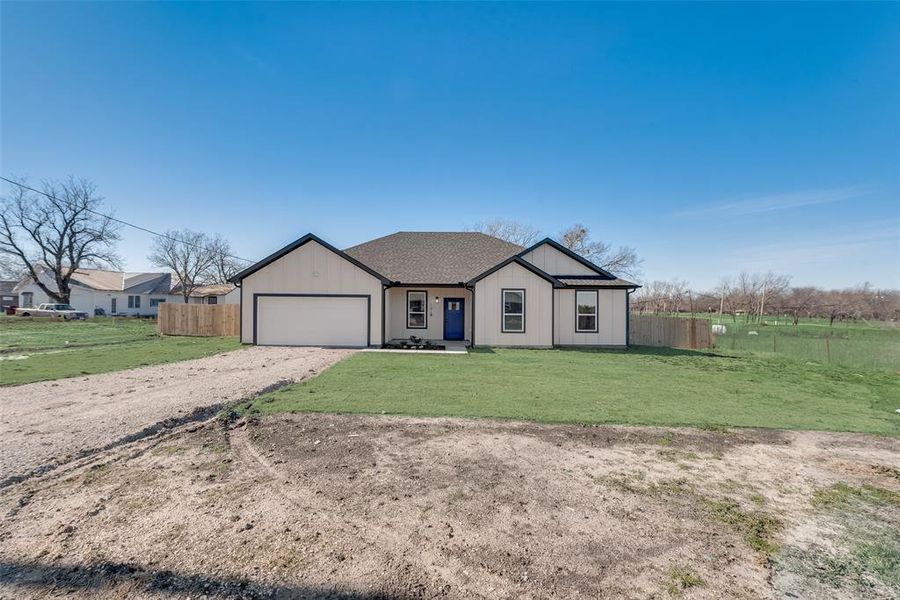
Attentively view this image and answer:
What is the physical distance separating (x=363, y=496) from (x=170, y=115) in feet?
52.7

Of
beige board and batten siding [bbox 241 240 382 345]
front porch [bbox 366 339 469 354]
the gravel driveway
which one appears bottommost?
the gravel driveway

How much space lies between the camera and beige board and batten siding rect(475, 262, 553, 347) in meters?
15.0

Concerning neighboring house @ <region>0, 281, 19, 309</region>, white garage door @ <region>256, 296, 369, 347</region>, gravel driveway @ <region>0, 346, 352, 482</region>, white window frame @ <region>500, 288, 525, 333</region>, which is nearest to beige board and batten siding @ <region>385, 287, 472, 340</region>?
white window frame @ <region>500, 288, 525, 333</region>

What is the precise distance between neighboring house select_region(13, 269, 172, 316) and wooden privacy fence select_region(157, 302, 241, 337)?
28958 mm

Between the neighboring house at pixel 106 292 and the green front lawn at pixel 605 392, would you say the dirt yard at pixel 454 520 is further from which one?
the neighboring house at pixel 106 292

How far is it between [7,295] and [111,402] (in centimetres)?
6263

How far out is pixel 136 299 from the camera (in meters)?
41.7

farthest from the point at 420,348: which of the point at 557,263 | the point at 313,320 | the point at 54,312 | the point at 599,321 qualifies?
the point at 54,312

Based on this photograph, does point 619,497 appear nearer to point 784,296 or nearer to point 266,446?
point 266,446

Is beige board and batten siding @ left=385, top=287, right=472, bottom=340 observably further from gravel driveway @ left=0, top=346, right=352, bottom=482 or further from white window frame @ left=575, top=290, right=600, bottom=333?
gravel driveway @ left=0, top=346, right=352, bottom=482

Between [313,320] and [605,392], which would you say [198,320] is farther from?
[605,392]

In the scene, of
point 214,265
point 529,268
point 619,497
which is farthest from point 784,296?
point 214,265

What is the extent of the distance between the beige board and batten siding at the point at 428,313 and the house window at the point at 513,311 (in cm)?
221

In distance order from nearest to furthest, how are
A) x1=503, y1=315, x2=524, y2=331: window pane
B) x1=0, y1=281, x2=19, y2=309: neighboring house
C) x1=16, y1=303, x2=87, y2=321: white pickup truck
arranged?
x1=503, y1=315, x2=524, y2=331: window pane → x1=16, y1=303, x2=87, y2=321: white pickup truck → x1=0, y1=281, x2=19, y2=309: neighboring house
